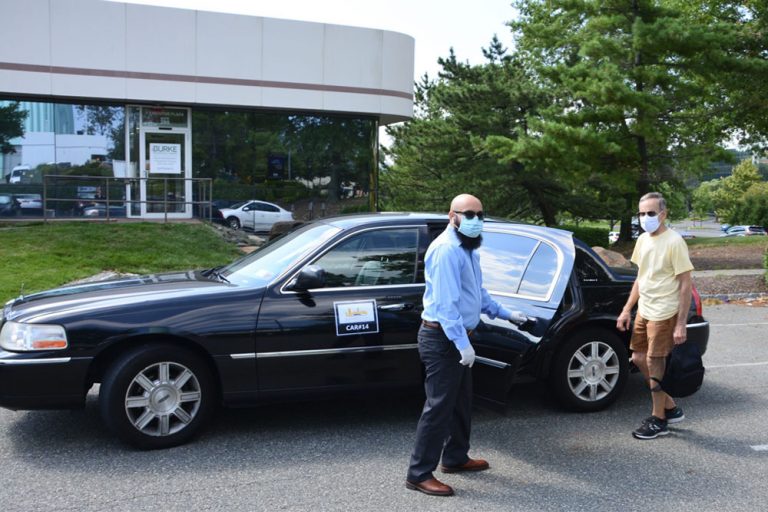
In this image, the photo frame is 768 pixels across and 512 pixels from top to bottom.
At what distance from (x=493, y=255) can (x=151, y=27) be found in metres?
14.7

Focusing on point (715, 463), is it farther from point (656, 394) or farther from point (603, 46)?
point (603, 46)

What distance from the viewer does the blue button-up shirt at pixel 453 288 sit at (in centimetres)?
404

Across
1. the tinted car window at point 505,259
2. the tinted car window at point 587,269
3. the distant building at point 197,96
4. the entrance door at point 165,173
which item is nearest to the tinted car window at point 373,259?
the tinted car window at point 505,259

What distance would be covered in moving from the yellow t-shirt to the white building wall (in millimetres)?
15197

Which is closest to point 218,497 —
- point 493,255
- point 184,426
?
point 184,426

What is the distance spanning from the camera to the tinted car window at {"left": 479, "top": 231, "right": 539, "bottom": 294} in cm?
581

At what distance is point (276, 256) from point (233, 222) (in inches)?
556

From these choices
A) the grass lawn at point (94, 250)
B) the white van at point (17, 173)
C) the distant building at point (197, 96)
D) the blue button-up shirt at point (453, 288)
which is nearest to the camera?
the blue button-up shirt at point (453, 288)

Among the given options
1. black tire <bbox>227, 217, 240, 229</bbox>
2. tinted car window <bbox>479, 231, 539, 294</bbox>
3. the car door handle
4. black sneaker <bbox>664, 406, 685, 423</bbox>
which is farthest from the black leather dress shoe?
black tire <bbox>227, 217, 240, 229</bbox>

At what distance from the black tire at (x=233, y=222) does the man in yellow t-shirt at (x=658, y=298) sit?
15156 mm

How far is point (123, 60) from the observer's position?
17.6 m

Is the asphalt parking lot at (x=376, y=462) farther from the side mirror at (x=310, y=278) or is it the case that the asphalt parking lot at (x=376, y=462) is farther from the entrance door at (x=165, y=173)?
the entrance door at (x=165, y=173)

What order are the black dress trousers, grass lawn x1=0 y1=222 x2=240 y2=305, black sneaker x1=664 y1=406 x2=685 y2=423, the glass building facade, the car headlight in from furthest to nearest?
1. the glass building facade
2. grass lawn x1=0 y1=222 x2=240 y2=305
3. black sneaker x1=664 y1=406 x2=685 y2=423
4. the car headlight
5. the black dress trousers

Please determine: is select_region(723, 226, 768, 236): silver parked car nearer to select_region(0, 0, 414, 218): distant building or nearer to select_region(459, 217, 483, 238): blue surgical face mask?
select_region(0, 0, 414, 218): distant building
